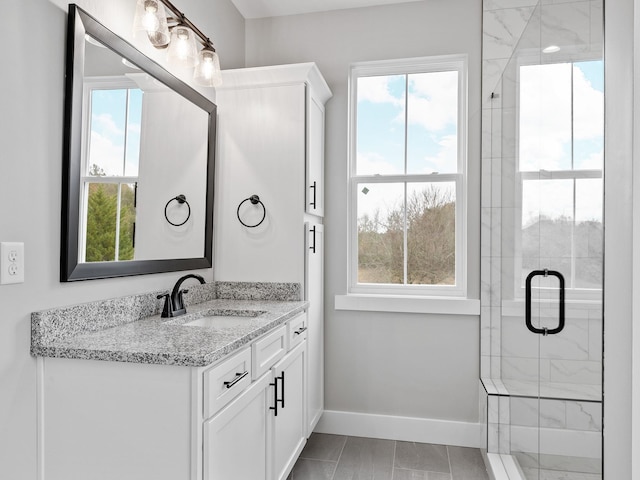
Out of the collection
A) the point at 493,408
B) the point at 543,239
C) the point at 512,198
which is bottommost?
the point at 493,408

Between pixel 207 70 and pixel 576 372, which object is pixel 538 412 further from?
pixel 207 70

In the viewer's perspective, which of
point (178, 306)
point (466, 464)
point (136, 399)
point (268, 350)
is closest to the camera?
point (136, 399)

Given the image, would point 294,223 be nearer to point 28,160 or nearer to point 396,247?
point 396,247

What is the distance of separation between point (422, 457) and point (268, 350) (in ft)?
4.53

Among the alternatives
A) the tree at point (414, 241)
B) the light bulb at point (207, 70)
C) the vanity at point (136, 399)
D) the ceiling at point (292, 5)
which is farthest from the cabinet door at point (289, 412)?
the ceiling at point (292, 5)

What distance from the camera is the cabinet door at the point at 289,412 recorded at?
6.34ft

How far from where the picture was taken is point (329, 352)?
2.89 meters

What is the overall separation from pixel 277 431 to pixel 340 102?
6.85 ft

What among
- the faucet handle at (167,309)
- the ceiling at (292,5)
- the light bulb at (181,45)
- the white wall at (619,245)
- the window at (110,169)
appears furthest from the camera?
the ceiling at (292,5)

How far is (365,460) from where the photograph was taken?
2.48m

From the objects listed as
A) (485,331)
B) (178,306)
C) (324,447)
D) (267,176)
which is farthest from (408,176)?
(324,447)

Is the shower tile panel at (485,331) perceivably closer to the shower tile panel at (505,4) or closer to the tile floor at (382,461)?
the tile floor at (382,461)

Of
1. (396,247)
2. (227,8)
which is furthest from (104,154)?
(396,247)

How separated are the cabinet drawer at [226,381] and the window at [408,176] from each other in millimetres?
1473
